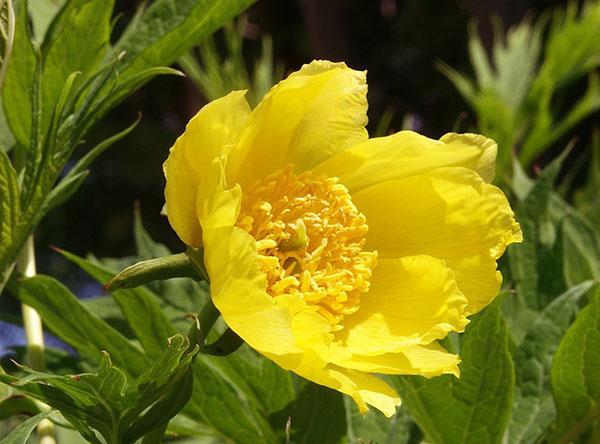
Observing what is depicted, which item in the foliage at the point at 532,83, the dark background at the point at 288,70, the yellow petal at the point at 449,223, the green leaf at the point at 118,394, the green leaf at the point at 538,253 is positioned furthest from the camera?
the dark background at the point at 288,70

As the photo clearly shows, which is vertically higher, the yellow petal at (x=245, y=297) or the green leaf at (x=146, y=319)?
the yellow petal at (x=245, y=297)

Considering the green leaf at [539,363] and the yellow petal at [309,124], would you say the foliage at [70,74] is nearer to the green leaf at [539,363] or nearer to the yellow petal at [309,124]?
the yellow petal at [309,124]

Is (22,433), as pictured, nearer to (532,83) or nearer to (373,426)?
(373,426)

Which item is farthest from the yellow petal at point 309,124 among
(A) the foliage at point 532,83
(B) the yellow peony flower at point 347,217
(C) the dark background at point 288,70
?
(C) the dark background at point 288,70

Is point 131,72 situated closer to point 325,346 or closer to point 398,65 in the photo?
point 325,346

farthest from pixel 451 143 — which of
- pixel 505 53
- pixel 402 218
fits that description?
pixel 505 53

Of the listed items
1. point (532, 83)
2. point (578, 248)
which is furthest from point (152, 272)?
point (532, 83)
